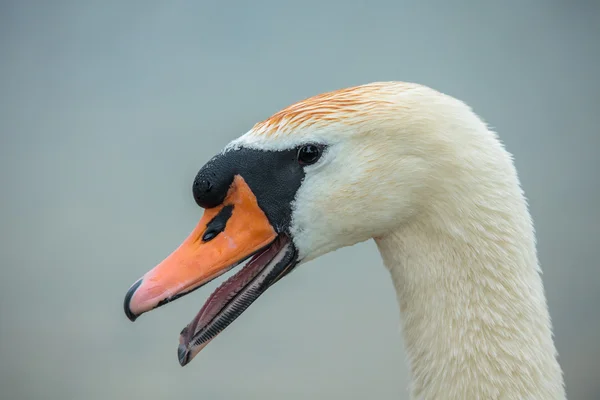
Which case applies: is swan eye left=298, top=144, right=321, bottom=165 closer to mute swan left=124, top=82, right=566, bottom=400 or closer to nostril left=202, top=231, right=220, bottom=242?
mute swan left=124, top=82, right=566, bottom=400

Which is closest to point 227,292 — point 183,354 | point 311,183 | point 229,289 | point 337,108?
point 229,289

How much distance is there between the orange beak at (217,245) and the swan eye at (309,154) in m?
0.09

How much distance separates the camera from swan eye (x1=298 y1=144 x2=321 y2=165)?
85 centimetres

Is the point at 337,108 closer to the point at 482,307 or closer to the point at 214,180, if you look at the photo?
the point at 214,180

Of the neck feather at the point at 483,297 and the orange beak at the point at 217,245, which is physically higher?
the orange beak at the point at 217,245

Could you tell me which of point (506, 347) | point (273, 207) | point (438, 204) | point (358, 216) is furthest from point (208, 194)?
point (506, 347)

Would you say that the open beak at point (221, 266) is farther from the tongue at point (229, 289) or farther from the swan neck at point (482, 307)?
the swan neck at point (482, 307)

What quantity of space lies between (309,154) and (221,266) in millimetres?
201

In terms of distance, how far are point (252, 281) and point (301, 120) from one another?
0.26 meters

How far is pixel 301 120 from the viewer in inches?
33.4

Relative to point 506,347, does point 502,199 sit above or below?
above

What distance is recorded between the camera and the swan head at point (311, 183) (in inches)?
33.0

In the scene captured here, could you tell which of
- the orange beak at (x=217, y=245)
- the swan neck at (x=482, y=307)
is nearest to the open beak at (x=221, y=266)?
the orange beak at (x=217, y=245)

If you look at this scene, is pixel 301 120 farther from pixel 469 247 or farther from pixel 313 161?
pixel 469 247
